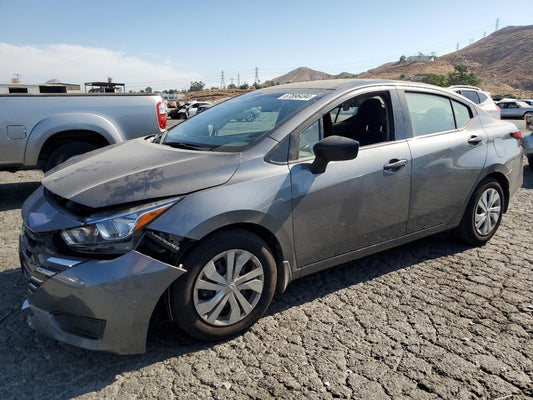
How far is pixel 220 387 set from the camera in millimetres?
2342

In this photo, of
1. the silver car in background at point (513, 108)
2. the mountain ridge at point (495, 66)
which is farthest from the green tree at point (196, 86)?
the silver car in background at point (513, 108)

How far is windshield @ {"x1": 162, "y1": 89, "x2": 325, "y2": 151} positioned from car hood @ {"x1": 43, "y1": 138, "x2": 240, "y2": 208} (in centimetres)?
23

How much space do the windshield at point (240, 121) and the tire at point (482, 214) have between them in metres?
1.95

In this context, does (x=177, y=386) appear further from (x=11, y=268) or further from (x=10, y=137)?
(x=10, y=137)

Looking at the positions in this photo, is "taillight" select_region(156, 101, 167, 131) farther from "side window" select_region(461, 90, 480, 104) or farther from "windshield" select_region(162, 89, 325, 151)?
"side window" select_region(461, 90, 480, 104)

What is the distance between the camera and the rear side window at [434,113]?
3703mm

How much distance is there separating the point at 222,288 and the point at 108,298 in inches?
26.4

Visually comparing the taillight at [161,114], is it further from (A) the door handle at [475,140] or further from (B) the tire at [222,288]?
(A) the door handle at [475,140]

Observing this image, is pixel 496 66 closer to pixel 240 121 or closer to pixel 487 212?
pixel 487 212

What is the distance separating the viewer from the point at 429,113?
3861 millimetres

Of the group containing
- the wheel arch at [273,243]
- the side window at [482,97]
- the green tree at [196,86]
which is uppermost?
the green tree at [196,86]

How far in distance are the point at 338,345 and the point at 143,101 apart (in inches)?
192

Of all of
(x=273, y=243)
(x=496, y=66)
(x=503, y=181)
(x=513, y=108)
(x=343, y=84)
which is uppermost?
(x=496, y=66)

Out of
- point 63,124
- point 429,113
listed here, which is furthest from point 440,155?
point 63,124
